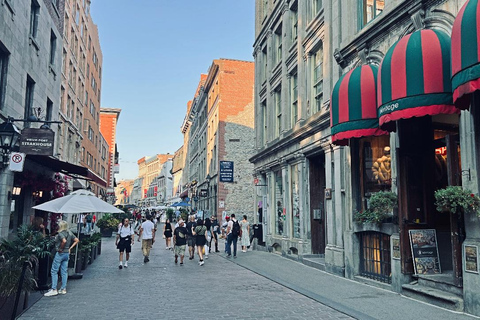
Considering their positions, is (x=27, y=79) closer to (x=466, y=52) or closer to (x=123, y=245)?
(x=123, y=245)

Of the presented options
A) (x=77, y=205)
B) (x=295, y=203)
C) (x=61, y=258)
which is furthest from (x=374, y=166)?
(x=77, y=205)

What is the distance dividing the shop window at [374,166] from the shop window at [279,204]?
26.3 feet

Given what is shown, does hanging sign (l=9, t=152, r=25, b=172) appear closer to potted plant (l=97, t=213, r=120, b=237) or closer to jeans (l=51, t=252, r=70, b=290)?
jeans (l=51, t=252, r=70, b=290)

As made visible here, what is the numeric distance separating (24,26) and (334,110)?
36.8ft

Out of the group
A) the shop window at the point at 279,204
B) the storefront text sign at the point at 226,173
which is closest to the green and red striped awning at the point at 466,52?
the shop window at the point at 279,204

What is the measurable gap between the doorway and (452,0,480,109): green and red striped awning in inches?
376

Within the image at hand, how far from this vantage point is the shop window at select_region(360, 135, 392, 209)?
11648 mm

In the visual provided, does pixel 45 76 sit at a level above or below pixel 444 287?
above

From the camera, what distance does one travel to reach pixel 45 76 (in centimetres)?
1816

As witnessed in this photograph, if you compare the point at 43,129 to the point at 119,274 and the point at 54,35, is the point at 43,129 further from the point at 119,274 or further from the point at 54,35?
the point at 54,35

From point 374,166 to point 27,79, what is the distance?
13.1 meters

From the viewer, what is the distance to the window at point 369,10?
40.4 feet

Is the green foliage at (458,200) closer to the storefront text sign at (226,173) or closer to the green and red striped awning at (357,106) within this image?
the green and red striped awning at (357,106)

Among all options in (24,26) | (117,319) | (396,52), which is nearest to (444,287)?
(396,52)
